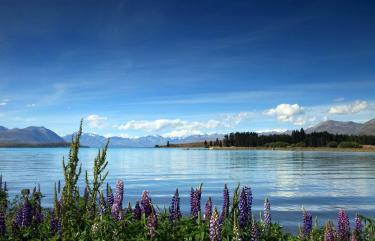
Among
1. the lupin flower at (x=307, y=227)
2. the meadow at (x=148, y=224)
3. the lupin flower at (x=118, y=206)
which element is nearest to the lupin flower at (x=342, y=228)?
the meadow at (x=148, y=224)

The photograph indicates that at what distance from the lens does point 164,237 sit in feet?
32.7

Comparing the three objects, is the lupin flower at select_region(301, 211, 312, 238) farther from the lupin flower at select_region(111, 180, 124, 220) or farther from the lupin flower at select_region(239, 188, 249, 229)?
the lupin flower at select_region(111, 180, 124, 220)

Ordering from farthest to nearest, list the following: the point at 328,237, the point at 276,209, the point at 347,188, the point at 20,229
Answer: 1. the point at 347,188
2. the point at 276,209
3. the point at 20,229
4. the point at 328,237

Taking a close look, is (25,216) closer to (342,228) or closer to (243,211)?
(243,211)

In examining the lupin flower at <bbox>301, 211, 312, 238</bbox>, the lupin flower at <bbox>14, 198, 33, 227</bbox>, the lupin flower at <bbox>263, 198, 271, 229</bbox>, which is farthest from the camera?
the lupin flower at <bbox>301, 211, 312, 238</bbox>

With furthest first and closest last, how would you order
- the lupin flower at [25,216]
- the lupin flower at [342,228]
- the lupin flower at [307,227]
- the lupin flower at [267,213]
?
the lupin flower at [307,227], the lupin flower at [25,216], the lupin flower at [267,213], the lupin flower at [342,228]

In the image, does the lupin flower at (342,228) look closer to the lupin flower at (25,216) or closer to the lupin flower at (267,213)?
the lupin flower at (267,213)

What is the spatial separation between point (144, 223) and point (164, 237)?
62cm

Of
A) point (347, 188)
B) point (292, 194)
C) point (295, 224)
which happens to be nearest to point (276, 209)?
point (295, 224)

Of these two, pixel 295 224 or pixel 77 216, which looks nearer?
pixel 77 216

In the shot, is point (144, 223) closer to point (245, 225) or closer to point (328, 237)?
point (245, 225)

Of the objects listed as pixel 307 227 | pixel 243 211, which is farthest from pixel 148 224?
pixel 307 227

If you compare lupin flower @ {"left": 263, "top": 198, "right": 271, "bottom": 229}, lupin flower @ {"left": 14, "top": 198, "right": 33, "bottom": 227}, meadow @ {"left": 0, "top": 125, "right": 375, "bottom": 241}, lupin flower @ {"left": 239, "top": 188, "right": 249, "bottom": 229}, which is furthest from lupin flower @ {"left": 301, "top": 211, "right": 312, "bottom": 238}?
lupin flower @ {"left": 14, "top": 198, "right": 33, "bottom": 227}

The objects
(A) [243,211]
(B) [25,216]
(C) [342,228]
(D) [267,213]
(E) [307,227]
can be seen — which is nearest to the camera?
(A) [243,211]
